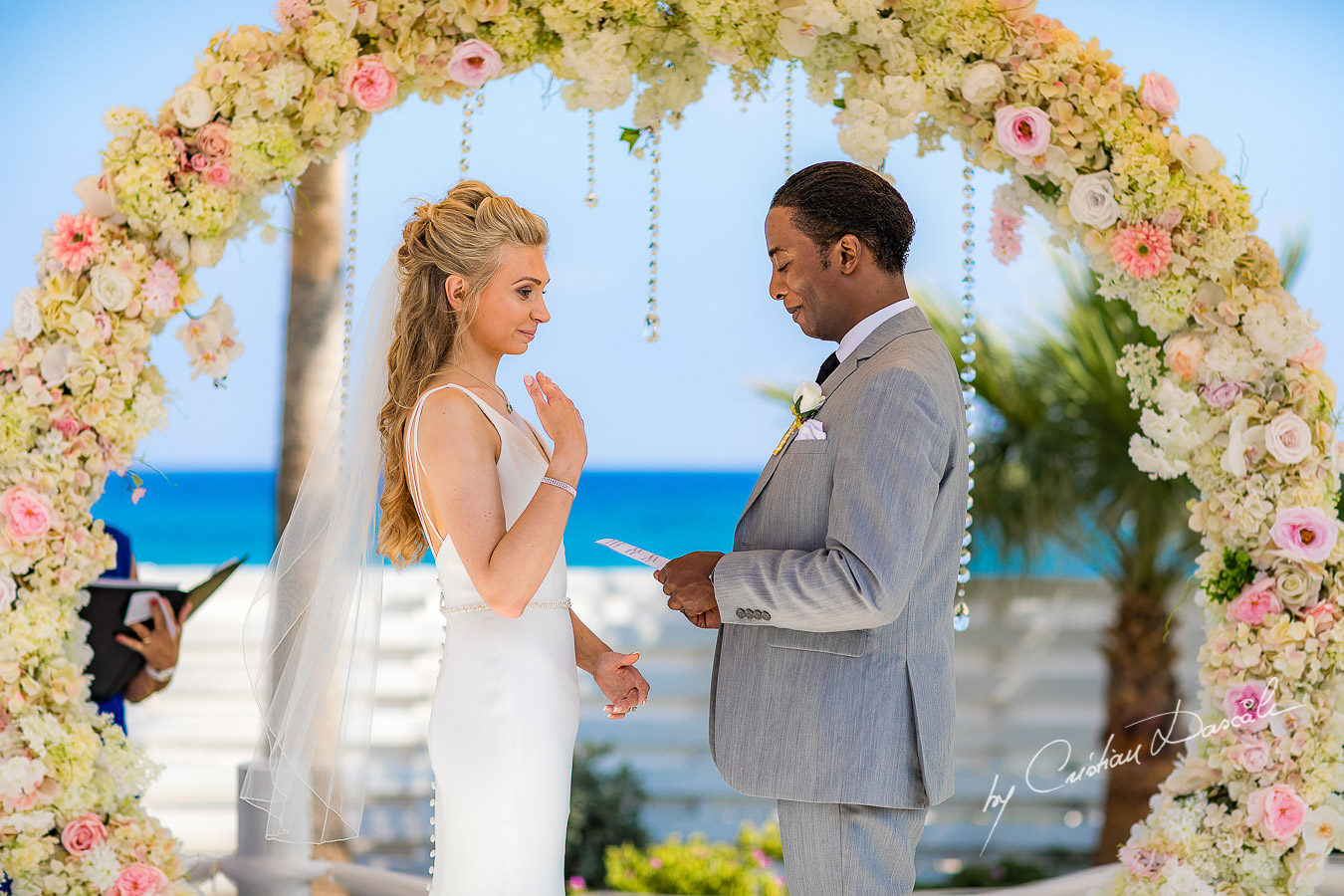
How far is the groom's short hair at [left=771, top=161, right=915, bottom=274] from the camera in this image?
2.52 meters

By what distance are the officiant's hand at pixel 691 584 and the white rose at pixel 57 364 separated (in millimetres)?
1690

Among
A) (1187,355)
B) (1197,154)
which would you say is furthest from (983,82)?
(1187,355)

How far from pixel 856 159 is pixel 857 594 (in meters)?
1.36

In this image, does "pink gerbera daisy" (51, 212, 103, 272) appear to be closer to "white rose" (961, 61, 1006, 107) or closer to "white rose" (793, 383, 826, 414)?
"white rose" (793, 383, 826, 414)

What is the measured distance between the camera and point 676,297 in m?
20.0

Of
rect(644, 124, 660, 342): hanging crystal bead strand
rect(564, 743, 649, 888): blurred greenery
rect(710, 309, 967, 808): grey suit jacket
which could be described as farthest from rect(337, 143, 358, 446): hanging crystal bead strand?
rect(564, 743, 649, 888): blurred greenery

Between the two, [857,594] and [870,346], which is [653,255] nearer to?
[870,346]

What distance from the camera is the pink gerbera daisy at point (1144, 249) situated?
10.2 feet

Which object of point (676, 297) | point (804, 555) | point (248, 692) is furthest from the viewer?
point (676, 297)

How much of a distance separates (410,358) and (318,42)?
0.93m

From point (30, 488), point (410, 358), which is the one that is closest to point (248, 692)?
point (30, 488)

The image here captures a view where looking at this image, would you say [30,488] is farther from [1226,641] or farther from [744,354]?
[744,354]

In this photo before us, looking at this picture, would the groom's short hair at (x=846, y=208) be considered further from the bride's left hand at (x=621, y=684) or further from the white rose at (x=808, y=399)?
the bride's left hand at (x=621, y=684)

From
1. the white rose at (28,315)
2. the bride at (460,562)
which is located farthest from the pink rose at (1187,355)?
the white rose at (28,315)
